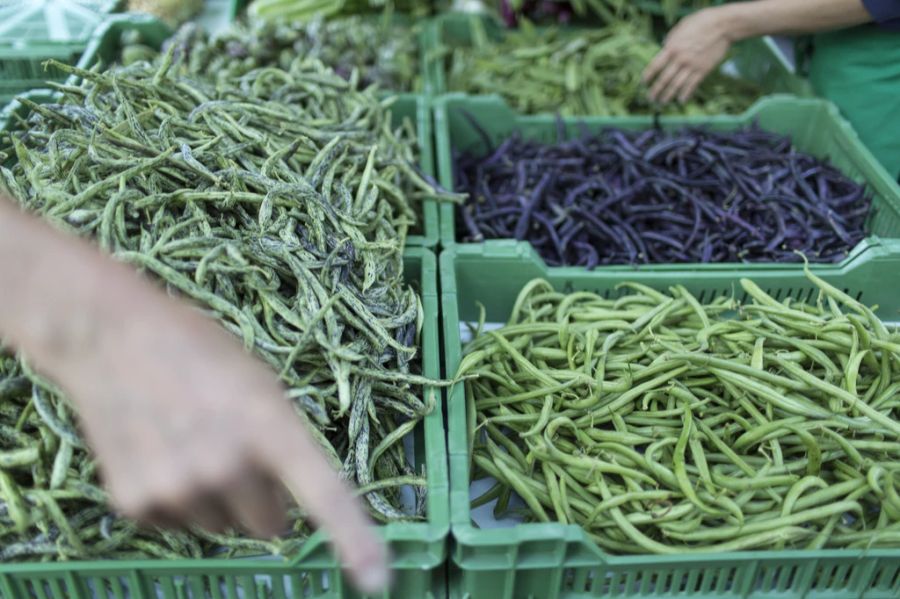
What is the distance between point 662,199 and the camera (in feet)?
10.3

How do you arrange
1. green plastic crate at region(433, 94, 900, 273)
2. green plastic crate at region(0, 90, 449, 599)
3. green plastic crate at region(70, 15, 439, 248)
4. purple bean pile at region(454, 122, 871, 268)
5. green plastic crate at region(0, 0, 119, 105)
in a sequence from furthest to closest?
green plastic crate at region(0, 0, 119, 105), green plastic crate at region(433, 94, 900, 273), purple bean pile at region(454, 122, 871, 268), green plastic crate at region(70, 15, 439, 248), green plastic crate at region(0, 90, 449, 599)

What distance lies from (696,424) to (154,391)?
1564 millimetres

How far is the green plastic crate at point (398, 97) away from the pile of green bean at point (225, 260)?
0.25 meters

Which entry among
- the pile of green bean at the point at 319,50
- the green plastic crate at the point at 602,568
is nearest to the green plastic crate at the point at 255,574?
the green plastic crate at the point at 602,568

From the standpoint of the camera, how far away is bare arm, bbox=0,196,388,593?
932 mm

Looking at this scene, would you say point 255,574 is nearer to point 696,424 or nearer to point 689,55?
point 696,424

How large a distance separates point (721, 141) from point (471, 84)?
1402mm

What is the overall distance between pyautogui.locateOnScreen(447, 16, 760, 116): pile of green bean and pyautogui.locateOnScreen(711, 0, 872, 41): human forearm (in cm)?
52

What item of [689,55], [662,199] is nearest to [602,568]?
[662,199]

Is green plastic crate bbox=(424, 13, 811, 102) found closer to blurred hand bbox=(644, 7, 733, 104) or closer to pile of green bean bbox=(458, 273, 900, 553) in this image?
blurred hand bbox=(644, 7, 733, 104)

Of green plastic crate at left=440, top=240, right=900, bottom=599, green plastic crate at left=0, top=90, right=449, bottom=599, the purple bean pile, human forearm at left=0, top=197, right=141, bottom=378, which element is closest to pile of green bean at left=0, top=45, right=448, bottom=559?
green plastic crate at left=0, top=90, right=449, bottom=599

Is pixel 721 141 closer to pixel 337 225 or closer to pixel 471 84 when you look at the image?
pixel 471 84

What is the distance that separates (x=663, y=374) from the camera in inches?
82.4

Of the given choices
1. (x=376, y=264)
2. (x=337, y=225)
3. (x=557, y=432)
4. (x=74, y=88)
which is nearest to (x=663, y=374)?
(x=557, y=432)
